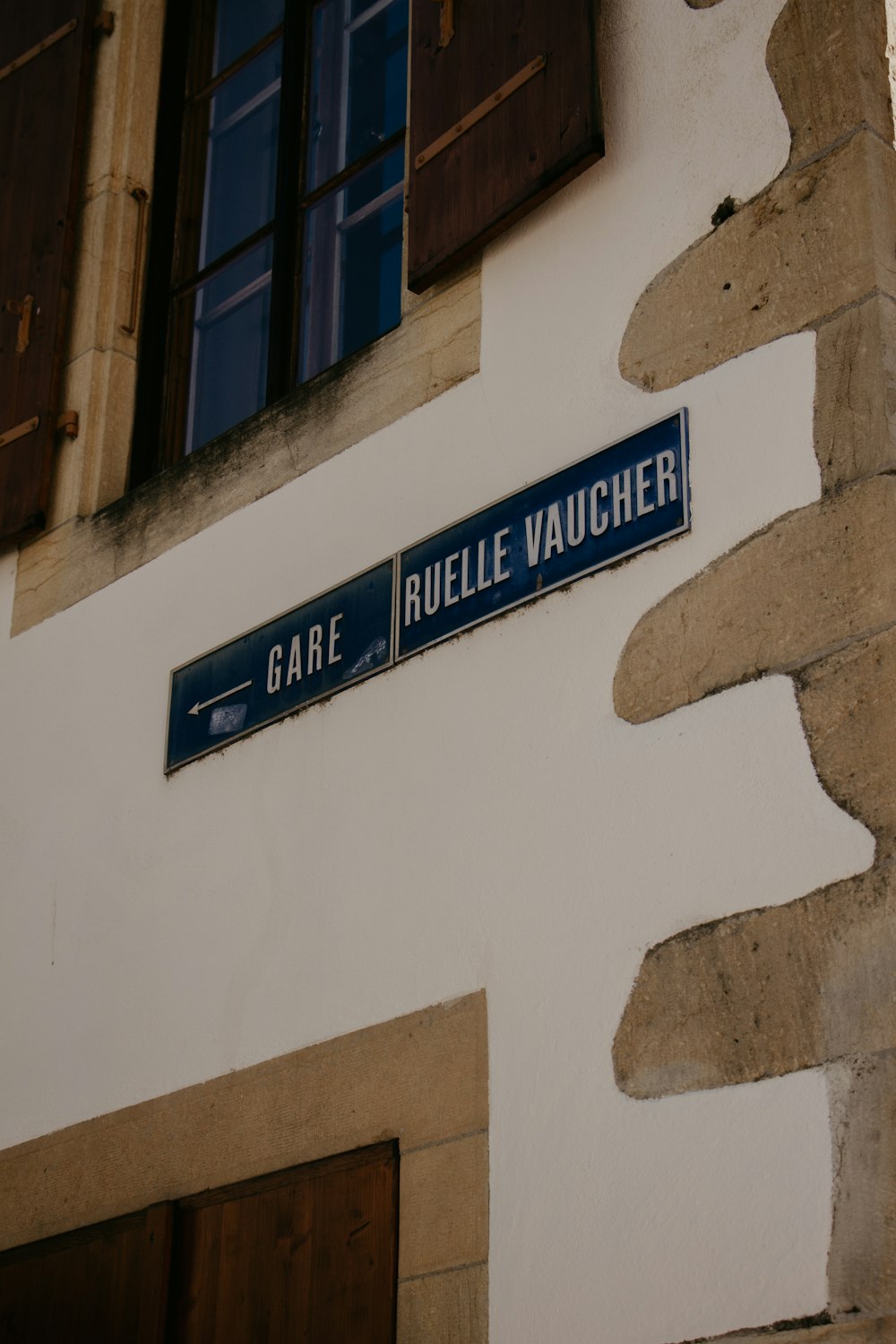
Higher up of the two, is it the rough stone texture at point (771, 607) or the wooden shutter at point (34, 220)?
the wooden shutter at point (34, 220)

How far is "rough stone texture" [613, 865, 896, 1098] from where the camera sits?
268cm

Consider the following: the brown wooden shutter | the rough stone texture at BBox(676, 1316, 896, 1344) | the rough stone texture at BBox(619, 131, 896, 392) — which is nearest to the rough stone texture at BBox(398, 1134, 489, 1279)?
the rough stone texture at BBox(676, 1316, 896, 1344)

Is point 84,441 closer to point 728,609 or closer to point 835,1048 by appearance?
point 728,609

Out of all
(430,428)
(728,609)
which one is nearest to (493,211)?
(430,428)

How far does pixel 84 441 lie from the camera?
465 cm

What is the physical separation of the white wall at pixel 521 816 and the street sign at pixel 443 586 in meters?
0.04

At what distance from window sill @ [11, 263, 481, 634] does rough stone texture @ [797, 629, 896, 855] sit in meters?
1.15

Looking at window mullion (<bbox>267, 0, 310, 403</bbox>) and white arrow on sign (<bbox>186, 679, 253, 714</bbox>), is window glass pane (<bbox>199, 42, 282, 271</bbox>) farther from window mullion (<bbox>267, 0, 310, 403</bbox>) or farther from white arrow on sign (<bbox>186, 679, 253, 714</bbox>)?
white arrow on sign (<bbox>186, 679, 253, 714</bbox>)

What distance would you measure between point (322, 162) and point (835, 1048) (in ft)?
9.08

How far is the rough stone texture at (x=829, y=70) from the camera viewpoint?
10.8 ft

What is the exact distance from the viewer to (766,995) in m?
2.79

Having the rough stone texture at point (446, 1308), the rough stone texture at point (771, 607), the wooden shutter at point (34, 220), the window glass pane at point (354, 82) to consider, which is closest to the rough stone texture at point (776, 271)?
the rough stone texture at point (771, 607)

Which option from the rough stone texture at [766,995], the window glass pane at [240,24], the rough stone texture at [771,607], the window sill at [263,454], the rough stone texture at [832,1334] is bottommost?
the rough stone texture at [832,1334]

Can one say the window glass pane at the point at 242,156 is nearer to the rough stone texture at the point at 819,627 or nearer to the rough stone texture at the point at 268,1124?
the rough stone texture at the point at 819,627
